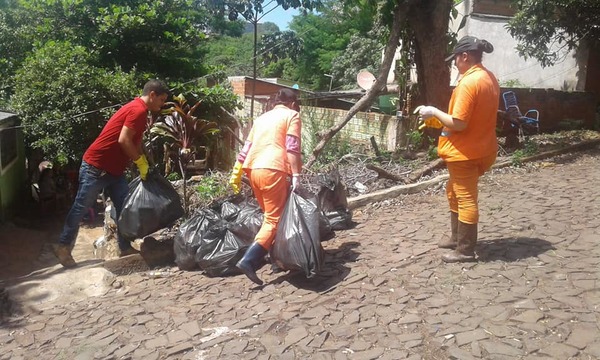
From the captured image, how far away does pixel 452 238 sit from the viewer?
493 centimetres

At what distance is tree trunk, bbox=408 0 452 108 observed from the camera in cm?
828

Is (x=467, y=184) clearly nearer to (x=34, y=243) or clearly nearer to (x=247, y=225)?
(x=247, y=225)

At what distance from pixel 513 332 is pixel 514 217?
7.98ft

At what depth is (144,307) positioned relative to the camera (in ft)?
15.5

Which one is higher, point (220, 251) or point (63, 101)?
point (63, 101)

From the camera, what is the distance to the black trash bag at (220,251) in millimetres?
5113

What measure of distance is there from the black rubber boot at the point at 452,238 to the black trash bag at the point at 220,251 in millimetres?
1675

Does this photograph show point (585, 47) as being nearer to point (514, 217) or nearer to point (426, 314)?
point (514, 217)

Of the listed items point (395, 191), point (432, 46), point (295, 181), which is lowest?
point (395, 191)

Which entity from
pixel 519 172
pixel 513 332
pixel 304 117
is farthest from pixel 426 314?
pixel 304 117

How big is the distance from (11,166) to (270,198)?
663 centimetres

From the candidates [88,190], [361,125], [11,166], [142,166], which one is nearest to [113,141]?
[142,166]

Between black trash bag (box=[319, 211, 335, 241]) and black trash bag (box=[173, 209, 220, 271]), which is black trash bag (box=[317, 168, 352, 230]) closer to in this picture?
black trash bag (box=[319, 211, 335, 241])

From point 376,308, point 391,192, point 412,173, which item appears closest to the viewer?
point 376,308
